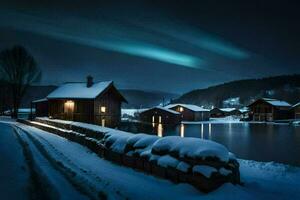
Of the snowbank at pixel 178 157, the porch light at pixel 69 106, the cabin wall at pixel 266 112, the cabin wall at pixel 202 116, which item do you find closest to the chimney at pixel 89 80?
the porch light at pixel 69 106

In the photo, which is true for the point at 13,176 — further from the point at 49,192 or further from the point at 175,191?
the point at 175,191

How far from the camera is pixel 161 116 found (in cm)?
8062

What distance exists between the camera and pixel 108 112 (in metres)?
47.7

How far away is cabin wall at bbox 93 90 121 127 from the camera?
46138 mm

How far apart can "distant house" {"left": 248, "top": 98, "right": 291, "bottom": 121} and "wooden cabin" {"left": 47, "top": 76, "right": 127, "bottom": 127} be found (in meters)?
63.1

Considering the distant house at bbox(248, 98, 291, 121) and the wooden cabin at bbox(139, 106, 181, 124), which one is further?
the distant house at bbox(248, 98, 291, 121)

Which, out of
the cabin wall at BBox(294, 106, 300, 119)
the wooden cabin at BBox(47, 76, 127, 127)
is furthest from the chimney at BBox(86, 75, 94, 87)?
the cabin wall at BBox(294, 106, 300, 119)

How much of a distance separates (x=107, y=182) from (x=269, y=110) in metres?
96.0

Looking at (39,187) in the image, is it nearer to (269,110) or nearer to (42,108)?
(42,108)

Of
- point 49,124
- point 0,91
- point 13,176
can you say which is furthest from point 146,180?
point 0,91

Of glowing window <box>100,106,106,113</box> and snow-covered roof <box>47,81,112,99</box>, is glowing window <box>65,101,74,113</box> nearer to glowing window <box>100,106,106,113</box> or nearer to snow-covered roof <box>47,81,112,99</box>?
snow-covered roof <box>47,81,112,99</box>

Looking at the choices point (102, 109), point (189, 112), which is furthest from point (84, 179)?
point (189, 112)

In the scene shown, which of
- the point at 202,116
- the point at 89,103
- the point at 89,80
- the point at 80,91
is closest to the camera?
the point at 89,103

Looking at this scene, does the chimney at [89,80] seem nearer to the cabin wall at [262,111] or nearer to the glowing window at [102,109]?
the glowing window at [102,109]
